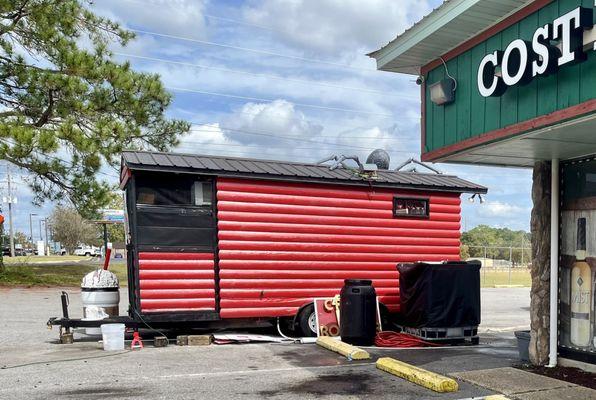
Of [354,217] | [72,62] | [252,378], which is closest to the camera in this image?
[252,378]

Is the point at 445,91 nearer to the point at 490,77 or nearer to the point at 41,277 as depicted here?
the point at 490,77

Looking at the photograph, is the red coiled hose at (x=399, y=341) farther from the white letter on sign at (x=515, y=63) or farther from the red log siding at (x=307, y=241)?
the white letter on sign at (x=515, y=63)

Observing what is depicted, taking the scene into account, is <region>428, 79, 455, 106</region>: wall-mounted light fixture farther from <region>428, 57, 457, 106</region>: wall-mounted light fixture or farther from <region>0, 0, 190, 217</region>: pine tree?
<region>0, 0, 190, 217</region>: pine tree

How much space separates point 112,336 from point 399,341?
4808 millimetres

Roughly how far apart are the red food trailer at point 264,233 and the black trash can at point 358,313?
971mm

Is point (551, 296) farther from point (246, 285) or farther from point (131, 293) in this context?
point (131, 293)

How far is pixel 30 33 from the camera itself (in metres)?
19.9

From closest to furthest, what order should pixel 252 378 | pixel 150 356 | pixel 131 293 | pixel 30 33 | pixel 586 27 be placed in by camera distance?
pixel 586 27
pixel 252 378
pixel 150 356
pixel 131 293
pixel 30 33

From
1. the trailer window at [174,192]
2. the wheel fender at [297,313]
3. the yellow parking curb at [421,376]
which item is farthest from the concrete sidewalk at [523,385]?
the trailer window at [174,192]

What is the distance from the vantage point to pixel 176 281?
28.6 feet

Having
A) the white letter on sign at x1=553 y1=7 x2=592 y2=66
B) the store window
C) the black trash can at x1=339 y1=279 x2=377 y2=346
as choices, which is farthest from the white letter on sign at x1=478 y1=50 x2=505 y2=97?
the black trash can at x1=339 y1=279 x2=377 y2=346

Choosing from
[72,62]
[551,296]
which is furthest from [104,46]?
[551,296]

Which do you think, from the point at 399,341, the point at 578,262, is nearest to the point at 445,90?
the point at 578,262

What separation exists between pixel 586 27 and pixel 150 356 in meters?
6.94
